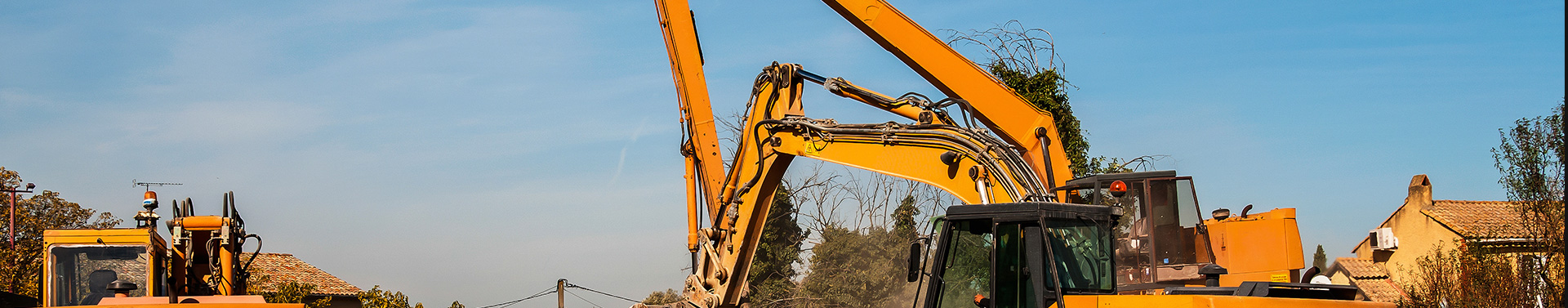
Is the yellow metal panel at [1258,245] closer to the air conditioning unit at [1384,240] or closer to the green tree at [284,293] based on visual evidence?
the green tree at [284,293]

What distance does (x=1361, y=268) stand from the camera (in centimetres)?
3347

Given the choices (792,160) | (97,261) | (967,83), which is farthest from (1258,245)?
(97,261)

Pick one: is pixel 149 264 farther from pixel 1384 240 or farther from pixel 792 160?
pixel 1384 240

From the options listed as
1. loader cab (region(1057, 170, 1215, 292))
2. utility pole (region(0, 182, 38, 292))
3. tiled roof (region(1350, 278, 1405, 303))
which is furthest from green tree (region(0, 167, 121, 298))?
tiled roof (region(1350, 278, 1405, 303))

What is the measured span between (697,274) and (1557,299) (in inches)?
501

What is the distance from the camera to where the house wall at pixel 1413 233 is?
2959cm

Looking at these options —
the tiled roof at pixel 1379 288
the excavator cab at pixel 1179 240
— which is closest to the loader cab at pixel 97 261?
the excavator cab at pixel 1179 240

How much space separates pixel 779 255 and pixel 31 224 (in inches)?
636

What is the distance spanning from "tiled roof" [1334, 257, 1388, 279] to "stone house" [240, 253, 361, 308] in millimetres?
26549

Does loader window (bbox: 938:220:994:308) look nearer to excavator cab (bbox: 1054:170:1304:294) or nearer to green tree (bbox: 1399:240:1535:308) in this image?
excavator cab (bbox: 1054:170:1304:294)

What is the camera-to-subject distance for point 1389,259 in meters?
31.3

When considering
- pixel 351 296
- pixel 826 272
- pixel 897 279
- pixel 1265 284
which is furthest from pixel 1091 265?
pixel 351 296

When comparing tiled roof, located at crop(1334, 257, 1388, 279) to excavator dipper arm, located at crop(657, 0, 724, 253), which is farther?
tiled roof, located at crop(1334, 257, 1388, 279)

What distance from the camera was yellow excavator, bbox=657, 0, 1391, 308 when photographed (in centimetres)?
819
